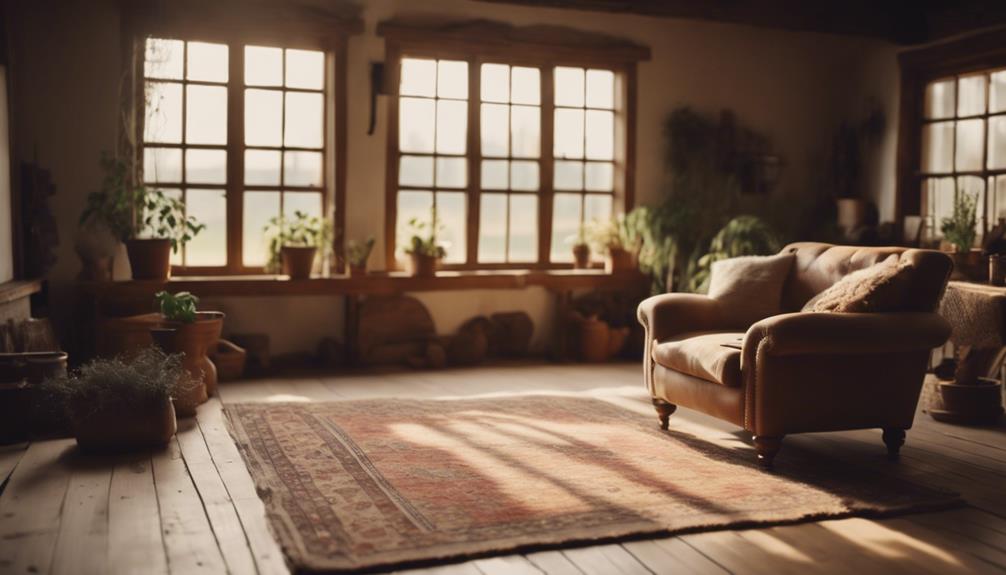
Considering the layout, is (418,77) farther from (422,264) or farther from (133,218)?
(133,218)

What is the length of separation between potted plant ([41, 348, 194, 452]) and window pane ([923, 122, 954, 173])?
604cm

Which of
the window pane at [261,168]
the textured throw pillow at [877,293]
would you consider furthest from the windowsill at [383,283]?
the textured throw pillow at [877,293]

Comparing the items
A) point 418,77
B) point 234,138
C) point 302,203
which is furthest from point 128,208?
point 418,77

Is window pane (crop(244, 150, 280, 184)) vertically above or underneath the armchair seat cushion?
above

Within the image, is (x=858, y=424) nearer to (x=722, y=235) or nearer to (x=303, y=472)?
(x=303, y=472)

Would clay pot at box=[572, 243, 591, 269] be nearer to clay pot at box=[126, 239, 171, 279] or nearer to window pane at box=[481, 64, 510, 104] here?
window pane at box=[481, 64, 510, 104]

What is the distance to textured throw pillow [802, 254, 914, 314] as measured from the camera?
170 inches

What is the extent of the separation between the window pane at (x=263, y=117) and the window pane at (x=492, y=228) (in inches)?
66.1

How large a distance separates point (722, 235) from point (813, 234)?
1.39m

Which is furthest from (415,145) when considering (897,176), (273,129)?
(897,176)

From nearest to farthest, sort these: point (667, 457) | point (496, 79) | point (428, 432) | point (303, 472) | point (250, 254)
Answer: point (303, 472) → point (667, 457) → point (428, 432) → point (250, 254) → point (496, 79)

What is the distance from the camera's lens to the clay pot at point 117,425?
438 centimetres

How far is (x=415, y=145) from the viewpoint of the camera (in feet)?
24.9

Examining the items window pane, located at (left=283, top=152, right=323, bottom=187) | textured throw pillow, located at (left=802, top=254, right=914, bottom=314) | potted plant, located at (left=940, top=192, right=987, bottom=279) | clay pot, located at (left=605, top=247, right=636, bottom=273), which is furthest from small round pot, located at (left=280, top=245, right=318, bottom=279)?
potted plant, located at (left=940, top=192, right=987, bottom=279)
